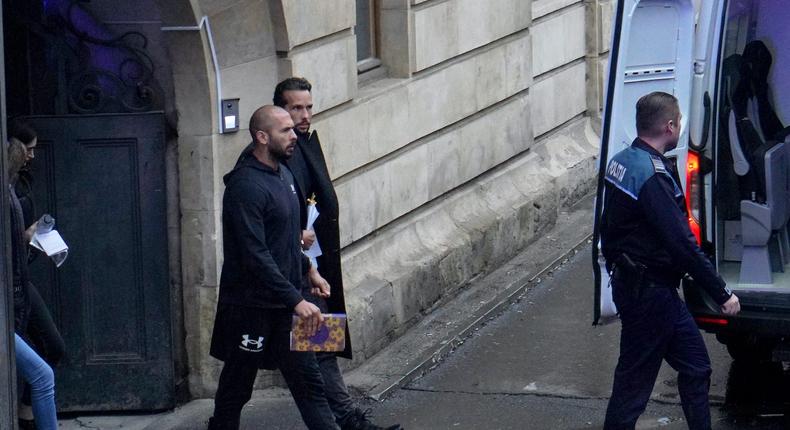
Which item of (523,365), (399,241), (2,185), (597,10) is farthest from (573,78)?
(2,185)

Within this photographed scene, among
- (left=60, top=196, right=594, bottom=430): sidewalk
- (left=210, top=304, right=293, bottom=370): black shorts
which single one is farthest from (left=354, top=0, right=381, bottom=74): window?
(left=210, top=304, right=293, bottom=370): black shorts

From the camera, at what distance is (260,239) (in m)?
5.89

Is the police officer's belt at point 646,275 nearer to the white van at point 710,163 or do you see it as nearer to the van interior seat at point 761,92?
the white van at point 710,163

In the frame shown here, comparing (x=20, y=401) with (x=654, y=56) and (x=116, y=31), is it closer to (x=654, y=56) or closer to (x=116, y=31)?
(x=116, y=31)

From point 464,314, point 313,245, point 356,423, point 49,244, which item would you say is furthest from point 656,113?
point 464,314

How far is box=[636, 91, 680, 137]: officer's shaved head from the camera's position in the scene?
608cm

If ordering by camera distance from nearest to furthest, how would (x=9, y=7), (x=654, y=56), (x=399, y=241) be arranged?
1. (x=654, y=56)
2. (x=9, y=7)
3. (x=399, y=241)

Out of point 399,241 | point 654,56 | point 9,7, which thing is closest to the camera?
point 654,56

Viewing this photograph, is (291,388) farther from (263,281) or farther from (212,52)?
(212,52)

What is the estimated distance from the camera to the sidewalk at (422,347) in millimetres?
7402

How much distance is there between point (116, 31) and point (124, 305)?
4.65 ft

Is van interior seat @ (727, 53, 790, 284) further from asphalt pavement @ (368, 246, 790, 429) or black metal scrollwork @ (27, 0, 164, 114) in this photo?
black metal scrollwork @ (27, 0, 164, 114)

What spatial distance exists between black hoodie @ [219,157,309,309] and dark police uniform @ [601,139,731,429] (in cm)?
140

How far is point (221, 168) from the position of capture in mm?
7309
